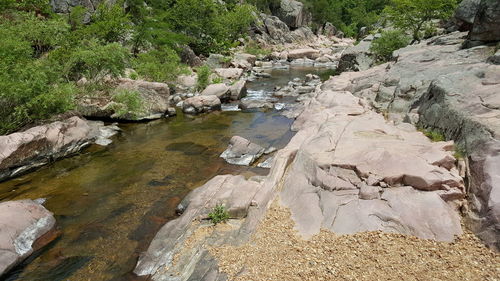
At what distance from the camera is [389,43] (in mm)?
28938

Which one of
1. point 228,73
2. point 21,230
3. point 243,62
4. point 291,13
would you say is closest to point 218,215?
point 21,230

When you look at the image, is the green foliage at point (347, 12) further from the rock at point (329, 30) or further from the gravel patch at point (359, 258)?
the gravel patch at point (359, 258)

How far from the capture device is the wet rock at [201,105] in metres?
23.3

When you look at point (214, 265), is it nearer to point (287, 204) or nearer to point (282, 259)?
point (282, 259)

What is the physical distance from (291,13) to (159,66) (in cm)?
6432

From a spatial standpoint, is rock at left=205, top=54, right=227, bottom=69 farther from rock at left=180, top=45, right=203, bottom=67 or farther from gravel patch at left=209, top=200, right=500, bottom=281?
gravel patch at left=209, top=200, right=500, bottom=281

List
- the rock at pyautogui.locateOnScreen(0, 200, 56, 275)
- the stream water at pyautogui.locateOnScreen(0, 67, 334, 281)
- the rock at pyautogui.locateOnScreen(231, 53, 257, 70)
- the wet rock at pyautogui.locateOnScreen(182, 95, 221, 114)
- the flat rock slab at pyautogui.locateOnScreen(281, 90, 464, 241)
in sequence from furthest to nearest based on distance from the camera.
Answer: the rock at pyautogui.locateOnScreen(231, 53, 257, 70), the wet rock at pyautogui.locateOnScreen(182, 95, 221, 114), the stream water at pyautogui.locateOnScreen(0, 67, 334, 281), the rock at pyautogui.locateOnScreen(0, 200, 56, 275), the flat rock slab at pyautogui.locateOnScreen(281, 90, 464, 241)

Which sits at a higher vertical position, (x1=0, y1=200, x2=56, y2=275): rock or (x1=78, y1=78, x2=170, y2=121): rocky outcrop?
(x1=78, y1=78, x2=170, y2=121): rocky outcrop

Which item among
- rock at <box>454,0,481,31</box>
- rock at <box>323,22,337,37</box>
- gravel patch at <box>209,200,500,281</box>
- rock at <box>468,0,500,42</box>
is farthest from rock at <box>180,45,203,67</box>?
rock at <box>323,22,337,37</box>

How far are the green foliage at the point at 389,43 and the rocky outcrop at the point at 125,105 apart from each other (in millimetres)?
20230

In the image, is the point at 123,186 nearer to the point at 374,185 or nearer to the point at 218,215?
the point at 218,215

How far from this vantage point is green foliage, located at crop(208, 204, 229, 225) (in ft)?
29.2

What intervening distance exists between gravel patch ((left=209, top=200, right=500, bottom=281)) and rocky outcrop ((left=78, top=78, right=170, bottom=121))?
15115 millimetres

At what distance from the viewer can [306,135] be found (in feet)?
42.9
